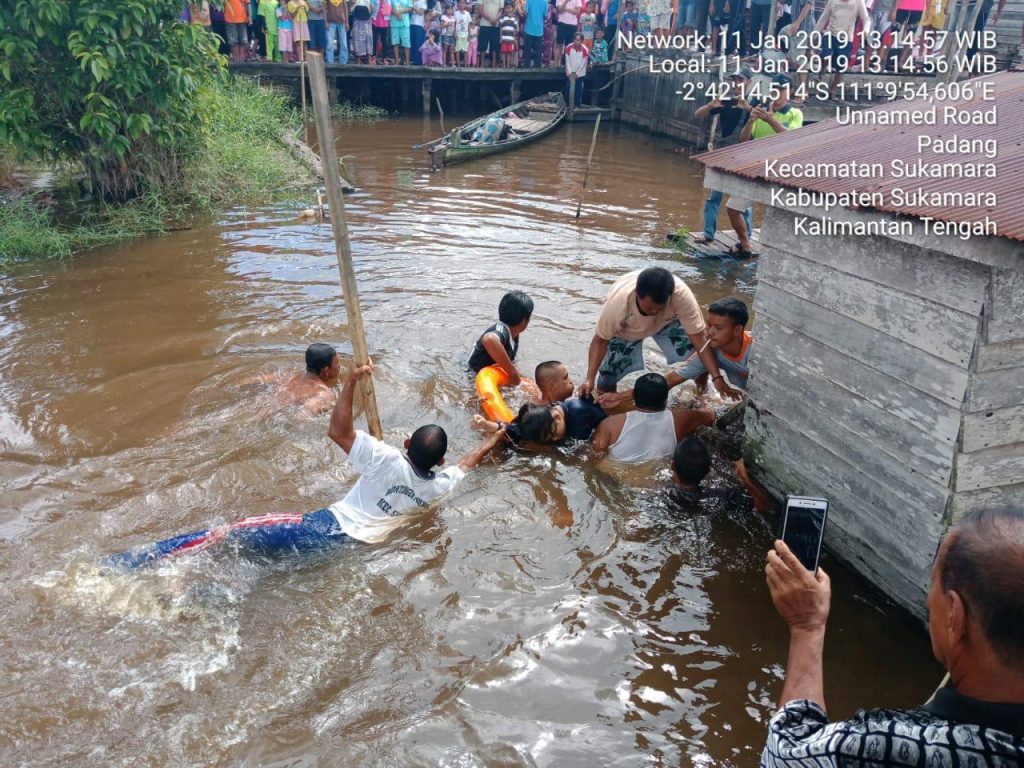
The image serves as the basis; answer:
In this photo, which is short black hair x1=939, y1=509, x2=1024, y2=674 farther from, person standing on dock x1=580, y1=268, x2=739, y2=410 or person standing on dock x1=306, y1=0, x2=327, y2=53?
person standing on dock x1=306, y1=0, x2=327, y2=53

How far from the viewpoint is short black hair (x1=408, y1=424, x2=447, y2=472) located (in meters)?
4.12

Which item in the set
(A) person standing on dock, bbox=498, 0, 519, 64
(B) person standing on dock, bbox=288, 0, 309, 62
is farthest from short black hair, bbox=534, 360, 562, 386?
(A) person standing on dock, bbox=498, 0, 519, 64

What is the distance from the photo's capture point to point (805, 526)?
2.24m

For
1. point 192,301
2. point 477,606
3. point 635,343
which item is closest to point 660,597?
point 477,606

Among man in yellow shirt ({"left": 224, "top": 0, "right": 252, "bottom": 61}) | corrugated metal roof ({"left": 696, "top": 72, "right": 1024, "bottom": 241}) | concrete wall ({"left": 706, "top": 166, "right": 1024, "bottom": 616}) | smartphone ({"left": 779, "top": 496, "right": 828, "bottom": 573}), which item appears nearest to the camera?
smartphone ({"left": 779, "top": 496, "right": 828, "bottom": 573})

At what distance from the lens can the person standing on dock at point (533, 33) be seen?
20.2 meters

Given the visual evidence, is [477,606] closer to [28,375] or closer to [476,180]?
[28,375]

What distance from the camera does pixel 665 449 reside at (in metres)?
5.09

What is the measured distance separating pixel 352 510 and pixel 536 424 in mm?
1492

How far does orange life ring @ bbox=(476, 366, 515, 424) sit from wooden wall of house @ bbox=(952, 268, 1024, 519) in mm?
3022

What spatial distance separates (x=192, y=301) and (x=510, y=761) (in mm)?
6259

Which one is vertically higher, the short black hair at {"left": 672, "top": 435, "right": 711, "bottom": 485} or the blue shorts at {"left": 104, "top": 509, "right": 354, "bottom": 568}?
the short black hair at {"left": 672, "top": 435, "right": 711, "bottom": 485}

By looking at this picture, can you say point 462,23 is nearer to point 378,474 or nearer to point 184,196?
point 184,196

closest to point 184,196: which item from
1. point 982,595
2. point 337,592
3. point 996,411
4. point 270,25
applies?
point 337,592
